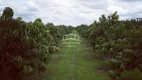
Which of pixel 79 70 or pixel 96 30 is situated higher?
pixel 96 30

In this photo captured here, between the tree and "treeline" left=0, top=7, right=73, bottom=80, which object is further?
the tree

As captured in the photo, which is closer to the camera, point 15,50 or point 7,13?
point 15,50

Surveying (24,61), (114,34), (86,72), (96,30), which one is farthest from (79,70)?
(24,61)

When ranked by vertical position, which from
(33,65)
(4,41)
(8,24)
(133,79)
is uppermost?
(8,24)

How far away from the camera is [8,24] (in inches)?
676

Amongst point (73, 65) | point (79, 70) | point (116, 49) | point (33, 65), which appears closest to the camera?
point (33, 65)

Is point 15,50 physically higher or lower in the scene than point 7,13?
lower

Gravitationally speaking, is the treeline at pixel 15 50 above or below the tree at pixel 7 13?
below

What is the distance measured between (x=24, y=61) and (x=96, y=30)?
61.4 feet

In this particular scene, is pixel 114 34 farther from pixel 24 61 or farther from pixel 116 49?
pixel 24 61

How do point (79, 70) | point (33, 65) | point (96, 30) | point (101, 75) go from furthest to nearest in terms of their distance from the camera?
point (96, 30) → point (79, 70) → point (101, 75) → point (33, 65)

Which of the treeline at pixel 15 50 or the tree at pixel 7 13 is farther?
the tree at pixel 7 13

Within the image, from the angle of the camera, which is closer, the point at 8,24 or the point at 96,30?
the point at 8,24

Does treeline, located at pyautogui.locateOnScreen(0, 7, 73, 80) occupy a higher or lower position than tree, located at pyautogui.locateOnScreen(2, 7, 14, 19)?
lower
